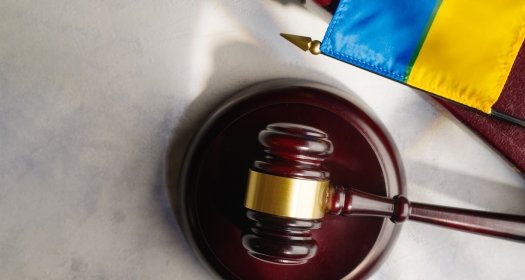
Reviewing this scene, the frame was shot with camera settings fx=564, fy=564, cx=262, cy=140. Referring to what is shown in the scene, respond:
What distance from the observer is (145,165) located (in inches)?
32.8

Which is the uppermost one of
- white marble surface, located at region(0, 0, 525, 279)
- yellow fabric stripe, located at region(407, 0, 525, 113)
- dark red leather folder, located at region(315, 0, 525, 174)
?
yellow fabric stripe, located at region(407, 0, 525, 113)

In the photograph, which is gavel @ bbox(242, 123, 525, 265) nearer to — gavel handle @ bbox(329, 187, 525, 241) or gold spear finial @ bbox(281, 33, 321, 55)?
gavel handle @ bbox(329, 187, 525, 241)

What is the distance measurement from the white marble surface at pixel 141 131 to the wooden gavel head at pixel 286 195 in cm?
26

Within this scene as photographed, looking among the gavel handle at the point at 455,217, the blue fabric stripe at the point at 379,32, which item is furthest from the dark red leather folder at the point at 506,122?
the gavel handle at the point at 455,217

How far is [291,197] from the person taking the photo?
1.92 ft

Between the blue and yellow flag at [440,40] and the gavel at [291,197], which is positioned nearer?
the gavel at [291,197]

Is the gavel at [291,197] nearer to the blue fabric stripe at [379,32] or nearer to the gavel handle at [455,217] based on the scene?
the gavel handle at [455,217]

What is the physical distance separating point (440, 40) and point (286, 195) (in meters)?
0.31

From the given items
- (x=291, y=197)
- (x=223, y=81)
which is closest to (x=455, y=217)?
(x=291, y=197)

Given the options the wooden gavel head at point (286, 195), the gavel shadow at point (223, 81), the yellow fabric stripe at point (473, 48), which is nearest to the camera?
the wooden gavel head at point (286, 195)

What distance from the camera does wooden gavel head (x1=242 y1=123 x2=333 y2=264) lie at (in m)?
0.59

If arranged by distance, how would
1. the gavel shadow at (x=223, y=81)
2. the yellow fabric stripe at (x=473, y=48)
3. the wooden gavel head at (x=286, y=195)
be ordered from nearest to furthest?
1. the wooden gavel head at (x=286, y=195)
2. the yellow fabric stripe at (x=473, y=48)
3. the gavel shadow at (x=223, y=81)

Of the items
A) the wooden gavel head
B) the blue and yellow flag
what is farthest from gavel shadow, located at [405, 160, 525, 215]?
the wooden gavel head

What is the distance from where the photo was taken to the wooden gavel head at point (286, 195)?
0.59 m
